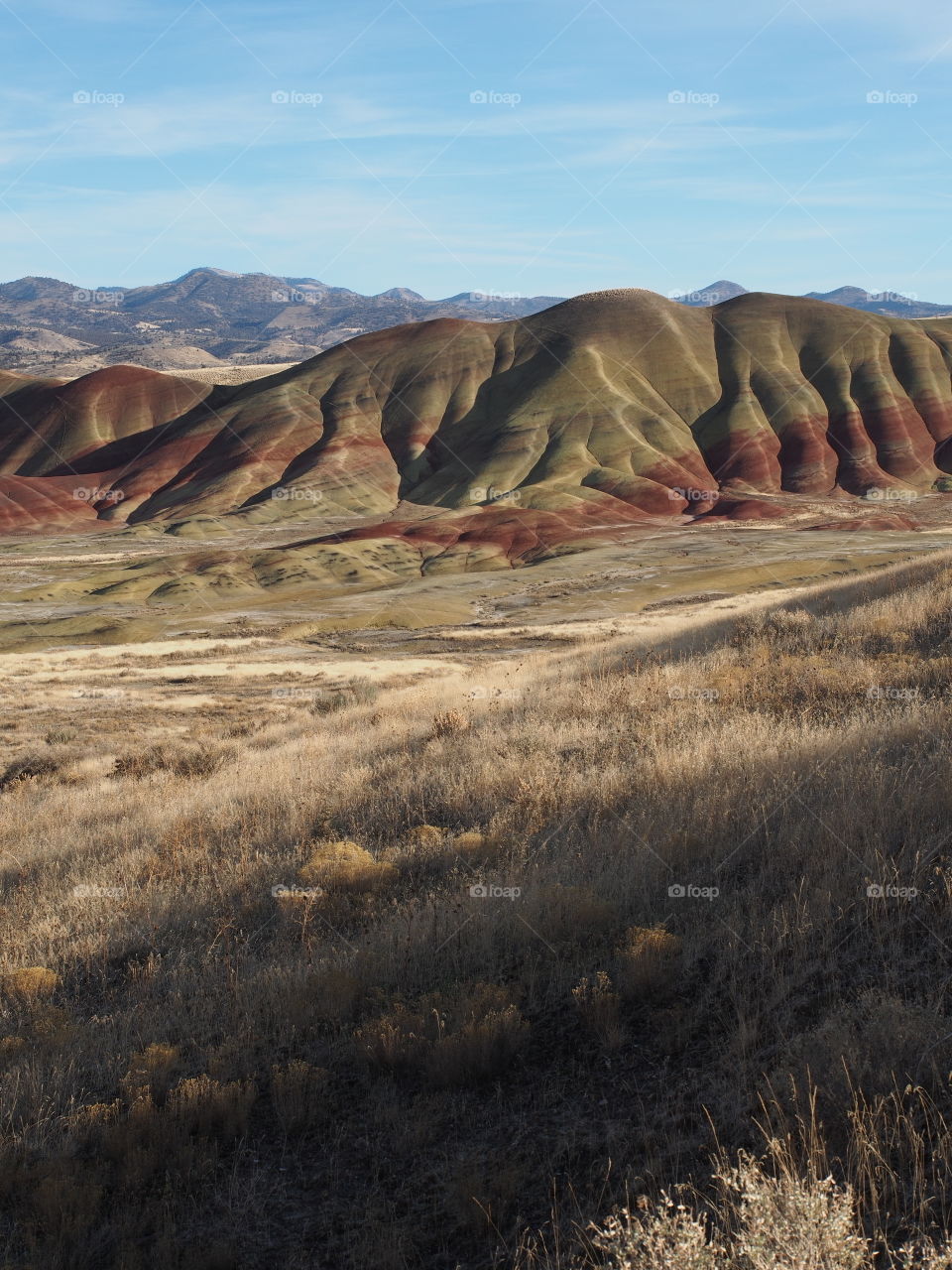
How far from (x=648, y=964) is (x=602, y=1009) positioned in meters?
0.39

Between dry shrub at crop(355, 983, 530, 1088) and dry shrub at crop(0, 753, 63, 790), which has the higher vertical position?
dry shrub at crop(355, 983, 530, 1088)

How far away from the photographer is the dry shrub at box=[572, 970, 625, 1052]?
4.29 m

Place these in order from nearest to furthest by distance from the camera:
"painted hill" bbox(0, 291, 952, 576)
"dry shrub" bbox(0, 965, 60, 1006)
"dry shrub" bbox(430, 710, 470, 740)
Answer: "dry shrub" bbox(0, 965, 60, 1006)
"dry shrub" bbox(430, 710, 470, 740)
"painted hill" bbox(0, 291, 952, 576)

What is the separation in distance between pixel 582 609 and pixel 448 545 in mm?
31190

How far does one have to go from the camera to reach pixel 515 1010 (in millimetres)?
4418

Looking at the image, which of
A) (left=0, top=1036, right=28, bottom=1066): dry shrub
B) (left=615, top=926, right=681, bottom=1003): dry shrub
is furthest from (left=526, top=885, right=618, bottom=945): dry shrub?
(left=0, top=1036, right=28, bottom=1066): dry shrub

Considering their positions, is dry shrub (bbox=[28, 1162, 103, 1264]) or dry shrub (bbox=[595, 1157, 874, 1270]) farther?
dry shrub (bbox=[28, 1162, 103, 1264])

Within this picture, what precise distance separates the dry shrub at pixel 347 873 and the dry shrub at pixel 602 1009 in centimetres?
245

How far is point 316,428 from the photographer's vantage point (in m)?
127

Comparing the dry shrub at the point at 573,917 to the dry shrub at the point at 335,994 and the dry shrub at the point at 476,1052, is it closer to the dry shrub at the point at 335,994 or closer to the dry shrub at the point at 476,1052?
the dry shrub at the point at 476,1052

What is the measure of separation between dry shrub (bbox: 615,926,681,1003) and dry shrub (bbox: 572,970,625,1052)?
4.5 inches

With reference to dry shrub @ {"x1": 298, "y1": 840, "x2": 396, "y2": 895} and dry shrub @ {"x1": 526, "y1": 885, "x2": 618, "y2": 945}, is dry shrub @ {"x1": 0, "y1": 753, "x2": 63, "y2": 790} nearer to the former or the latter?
dry shrub @ {"x1": 298, "y1": 840, "x2": 396, "y2": 895}

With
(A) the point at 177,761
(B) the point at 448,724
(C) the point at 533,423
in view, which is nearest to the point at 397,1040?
(B) the point at 448,724

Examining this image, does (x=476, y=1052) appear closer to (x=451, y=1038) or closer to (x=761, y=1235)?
(x=451, y=1038)
